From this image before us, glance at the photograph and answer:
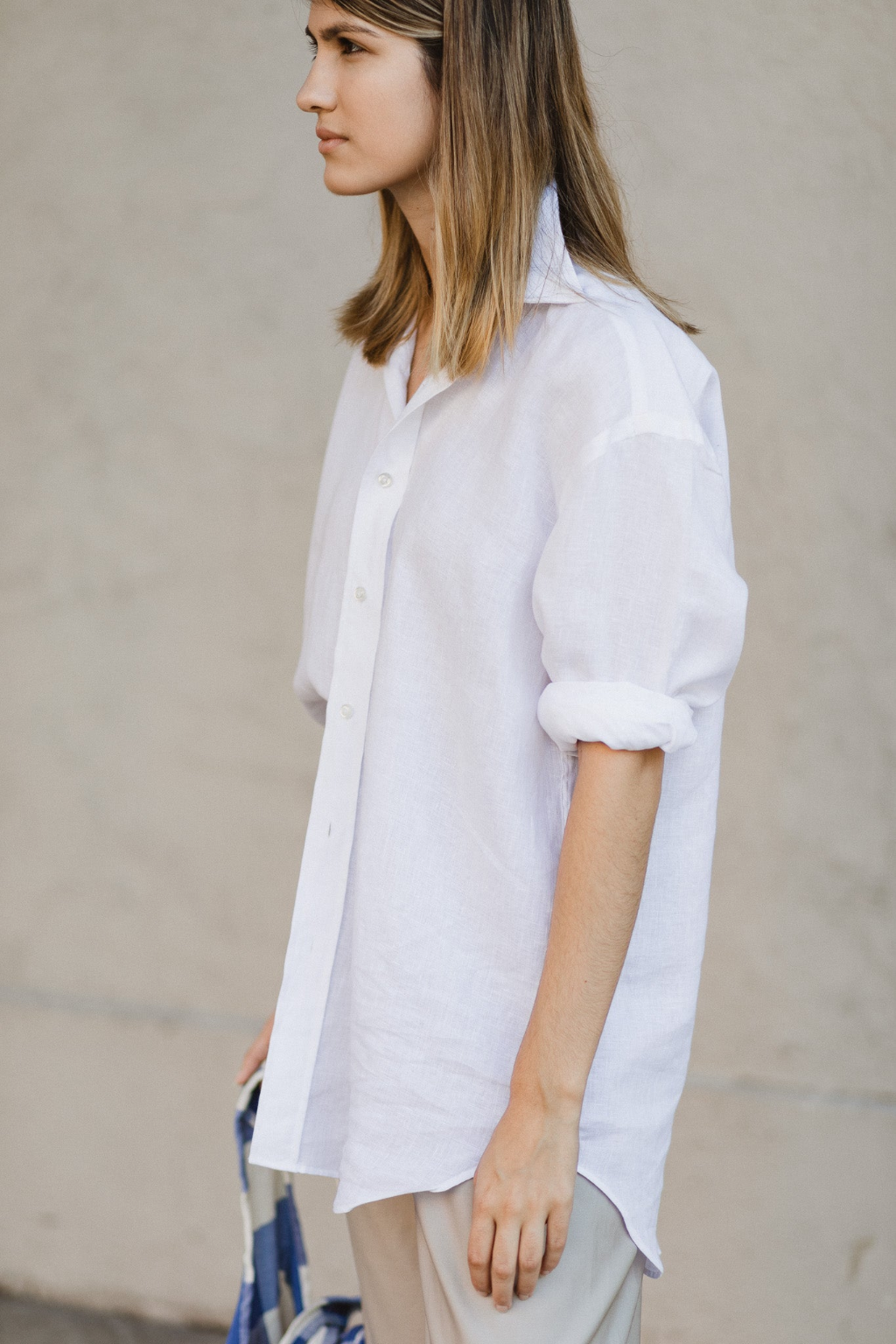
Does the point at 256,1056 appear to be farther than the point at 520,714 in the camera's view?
Yes

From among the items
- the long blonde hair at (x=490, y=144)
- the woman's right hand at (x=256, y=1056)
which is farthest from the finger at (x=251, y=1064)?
the long blonde hair at (x=490, y=144)

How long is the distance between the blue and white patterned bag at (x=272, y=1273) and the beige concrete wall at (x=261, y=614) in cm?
94

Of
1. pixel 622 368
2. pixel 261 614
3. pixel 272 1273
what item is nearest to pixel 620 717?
pixel 622 368

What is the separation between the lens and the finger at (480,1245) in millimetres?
748

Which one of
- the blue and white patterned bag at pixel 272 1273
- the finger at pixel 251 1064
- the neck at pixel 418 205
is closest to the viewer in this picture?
the neck at pixel 418 205

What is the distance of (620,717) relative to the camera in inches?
29.0

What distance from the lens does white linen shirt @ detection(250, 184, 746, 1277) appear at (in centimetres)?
76

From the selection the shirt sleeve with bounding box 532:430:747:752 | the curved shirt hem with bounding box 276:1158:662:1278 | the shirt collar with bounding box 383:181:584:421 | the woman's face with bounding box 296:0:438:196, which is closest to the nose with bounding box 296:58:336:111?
the woman's face with bounding box 296:0:438:196

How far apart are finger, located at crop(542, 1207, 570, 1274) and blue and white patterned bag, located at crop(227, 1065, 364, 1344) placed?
0.39 m

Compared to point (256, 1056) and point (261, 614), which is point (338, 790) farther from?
point (261, 614)

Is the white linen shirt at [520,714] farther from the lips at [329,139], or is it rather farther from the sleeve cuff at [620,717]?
the lips at [329,139]

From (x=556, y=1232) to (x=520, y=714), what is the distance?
1.14 feet

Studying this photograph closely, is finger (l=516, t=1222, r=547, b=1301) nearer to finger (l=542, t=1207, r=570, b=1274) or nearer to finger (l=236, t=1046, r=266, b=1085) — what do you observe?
finger (l=542, t=1207, r=570, b=1274)

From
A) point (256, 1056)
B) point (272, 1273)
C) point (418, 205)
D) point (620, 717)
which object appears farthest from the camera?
point (256, 1056)
